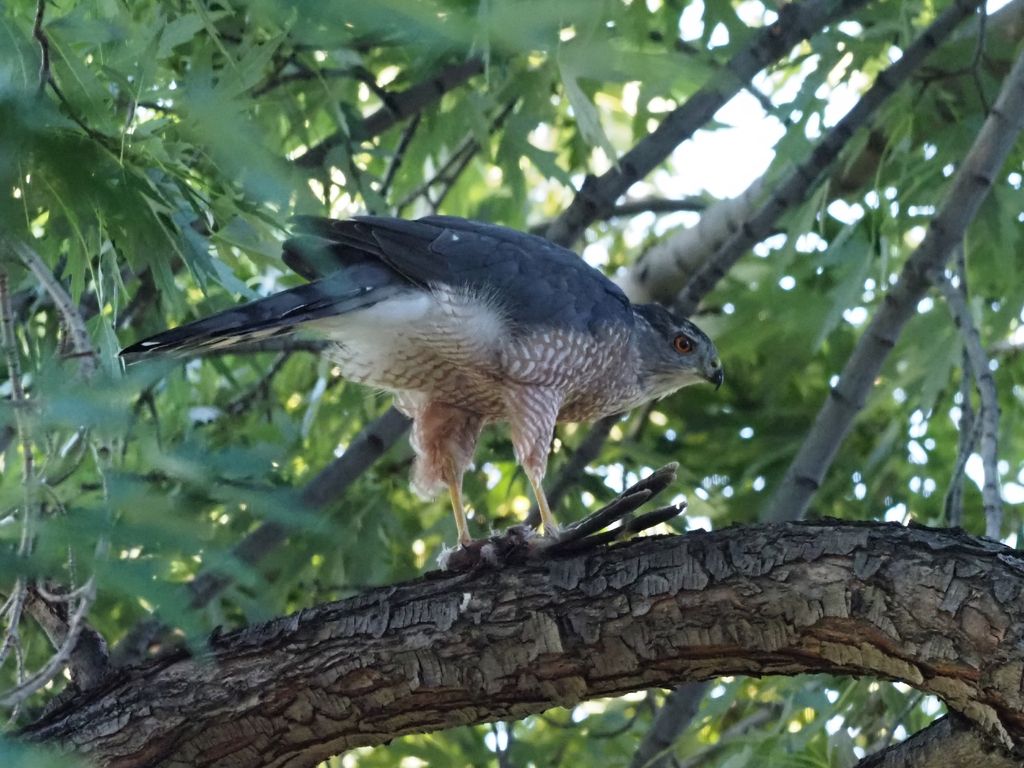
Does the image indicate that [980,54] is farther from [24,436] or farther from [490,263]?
[24,436]

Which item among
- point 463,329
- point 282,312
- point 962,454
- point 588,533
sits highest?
point 463,329

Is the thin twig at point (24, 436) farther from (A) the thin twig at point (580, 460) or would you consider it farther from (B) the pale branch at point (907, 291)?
(B) the pale branch at point (907, 291)

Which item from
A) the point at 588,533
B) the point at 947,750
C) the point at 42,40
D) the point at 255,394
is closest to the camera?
the point at 42,40

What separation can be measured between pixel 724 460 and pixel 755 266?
37.8 inches

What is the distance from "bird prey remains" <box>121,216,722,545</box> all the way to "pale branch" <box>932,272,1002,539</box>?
3.86 feet

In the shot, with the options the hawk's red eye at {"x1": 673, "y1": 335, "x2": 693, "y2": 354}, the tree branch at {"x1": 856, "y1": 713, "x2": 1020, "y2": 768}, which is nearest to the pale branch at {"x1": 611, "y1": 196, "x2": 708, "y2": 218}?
the hawk's red eye at {"x1": 673, "y1": 335, "x2": 693, "y2": 354}

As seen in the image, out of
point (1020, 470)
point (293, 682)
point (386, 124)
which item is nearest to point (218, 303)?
point (386, 124)

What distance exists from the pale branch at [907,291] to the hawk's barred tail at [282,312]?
1601mm

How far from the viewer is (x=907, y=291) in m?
3.85

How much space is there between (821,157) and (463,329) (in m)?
1.58

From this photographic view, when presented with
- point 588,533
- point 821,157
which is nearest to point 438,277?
point 588,533

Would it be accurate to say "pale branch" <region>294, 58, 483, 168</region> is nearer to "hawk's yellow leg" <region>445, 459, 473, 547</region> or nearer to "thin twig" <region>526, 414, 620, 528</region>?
"hawk's yellow leg" <region>445, 459, 473, 547</region>

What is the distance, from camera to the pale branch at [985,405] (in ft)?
10.4

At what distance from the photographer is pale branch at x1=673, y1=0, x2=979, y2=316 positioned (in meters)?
3.95
